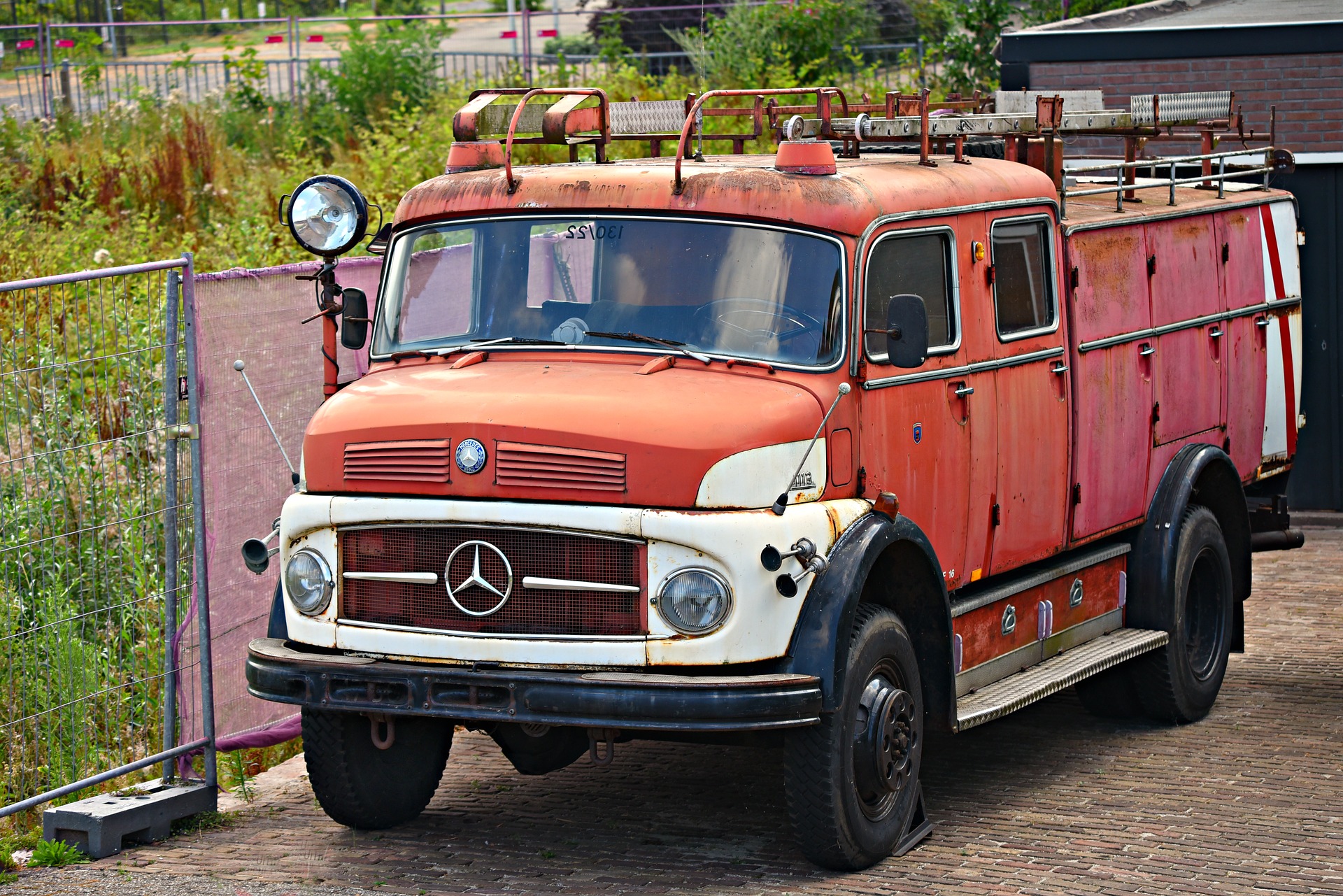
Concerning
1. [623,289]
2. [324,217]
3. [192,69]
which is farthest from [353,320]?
[192,69]

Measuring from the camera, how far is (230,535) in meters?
7.83

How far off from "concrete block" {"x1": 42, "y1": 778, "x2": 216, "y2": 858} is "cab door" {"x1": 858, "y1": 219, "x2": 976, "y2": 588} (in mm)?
3076

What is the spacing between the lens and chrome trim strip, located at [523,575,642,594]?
594 cm

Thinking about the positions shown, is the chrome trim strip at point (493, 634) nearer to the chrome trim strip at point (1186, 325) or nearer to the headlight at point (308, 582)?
the headlight at point (308, 582)

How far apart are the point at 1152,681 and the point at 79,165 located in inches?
534

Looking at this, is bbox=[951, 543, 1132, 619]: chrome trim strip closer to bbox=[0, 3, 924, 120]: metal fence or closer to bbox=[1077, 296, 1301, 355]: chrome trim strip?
bbox=[1077, 296, 1301, 355]: chrome trim strip

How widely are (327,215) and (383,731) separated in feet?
6.73

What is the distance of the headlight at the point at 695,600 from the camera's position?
19.3 ft

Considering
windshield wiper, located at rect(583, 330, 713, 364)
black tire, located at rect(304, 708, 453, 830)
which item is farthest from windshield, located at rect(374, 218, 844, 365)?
black tire, located at rect(304, 708, 453, 830)

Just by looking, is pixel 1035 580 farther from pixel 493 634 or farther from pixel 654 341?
pixel 493 634

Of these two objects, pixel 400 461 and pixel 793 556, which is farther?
pixel 400 461

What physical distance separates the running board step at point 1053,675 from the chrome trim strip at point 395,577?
217cm

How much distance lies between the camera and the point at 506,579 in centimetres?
605

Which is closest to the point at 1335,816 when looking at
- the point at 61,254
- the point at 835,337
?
the point at 835,337
